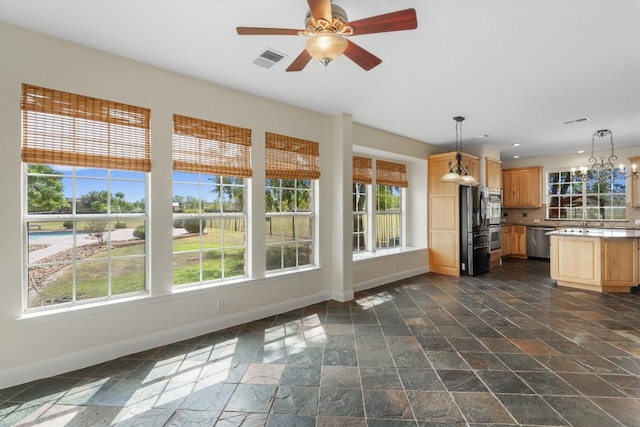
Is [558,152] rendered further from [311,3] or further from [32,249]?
[32,249]

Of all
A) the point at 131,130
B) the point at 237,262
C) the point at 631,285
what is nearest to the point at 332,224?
the point at 237,262

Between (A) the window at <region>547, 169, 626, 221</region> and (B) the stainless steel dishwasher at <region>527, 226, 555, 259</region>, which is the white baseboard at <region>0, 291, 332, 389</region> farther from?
(A) the window at <region>547, 169, 626, 221</region>

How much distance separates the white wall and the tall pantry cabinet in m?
2.66

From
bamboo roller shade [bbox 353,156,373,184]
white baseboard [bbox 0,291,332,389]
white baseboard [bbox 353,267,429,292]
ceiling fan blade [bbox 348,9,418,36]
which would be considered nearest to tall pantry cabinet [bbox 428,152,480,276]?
white baseboard [bbox 353,267,429,292]

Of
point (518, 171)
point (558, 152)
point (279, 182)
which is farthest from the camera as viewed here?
point (518, 171)

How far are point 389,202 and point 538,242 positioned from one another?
15.4 ft

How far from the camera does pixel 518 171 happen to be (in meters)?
8.27

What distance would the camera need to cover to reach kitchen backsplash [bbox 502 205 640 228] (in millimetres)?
6816

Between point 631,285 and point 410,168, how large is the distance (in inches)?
163

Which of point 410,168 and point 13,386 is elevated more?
point 410,168

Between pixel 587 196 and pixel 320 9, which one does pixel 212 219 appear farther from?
pixel 587 196

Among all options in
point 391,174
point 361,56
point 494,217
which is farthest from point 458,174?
point 361,56

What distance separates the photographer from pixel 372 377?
7.95 feet

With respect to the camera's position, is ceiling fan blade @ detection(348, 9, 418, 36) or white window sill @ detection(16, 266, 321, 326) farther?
white window sill @ detection(16, 266, 321, 326)
